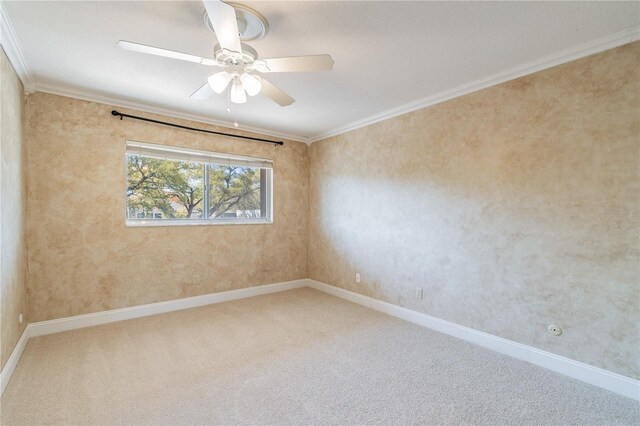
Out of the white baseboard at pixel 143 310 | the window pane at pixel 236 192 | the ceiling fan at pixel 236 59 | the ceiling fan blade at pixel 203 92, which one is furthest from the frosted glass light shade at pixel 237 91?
the white baseboard at pixel 143 310

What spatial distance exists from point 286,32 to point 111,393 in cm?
A: 276

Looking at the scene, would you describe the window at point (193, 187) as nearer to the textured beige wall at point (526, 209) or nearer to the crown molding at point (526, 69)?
the textured beige wall at point (526, 209)

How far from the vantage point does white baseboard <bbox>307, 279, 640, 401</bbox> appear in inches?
83.4

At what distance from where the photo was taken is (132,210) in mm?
3607

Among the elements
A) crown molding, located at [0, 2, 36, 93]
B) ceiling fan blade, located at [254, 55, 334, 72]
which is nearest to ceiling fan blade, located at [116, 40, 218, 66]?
ceiling fan blade, located at [254, 55, 334, 72]

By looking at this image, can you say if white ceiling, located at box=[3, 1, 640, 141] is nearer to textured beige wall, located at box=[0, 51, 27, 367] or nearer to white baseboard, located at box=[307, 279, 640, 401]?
textured beige wall, located at box=[0, 51, 27, 367]

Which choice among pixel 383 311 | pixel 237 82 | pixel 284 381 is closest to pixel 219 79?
pixel 237 82

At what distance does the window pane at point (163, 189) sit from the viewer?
11.9ft

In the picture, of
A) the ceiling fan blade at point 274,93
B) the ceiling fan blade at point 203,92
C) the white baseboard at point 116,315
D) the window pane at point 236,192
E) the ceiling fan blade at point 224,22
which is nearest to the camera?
the ceiling fan blade at point 224,22

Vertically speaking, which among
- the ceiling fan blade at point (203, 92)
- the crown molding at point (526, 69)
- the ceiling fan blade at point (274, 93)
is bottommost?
the ceiling fan blade at point (274, 93)

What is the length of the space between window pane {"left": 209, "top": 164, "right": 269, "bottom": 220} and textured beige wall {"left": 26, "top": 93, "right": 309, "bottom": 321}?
0.85 feet

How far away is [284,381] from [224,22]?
2349 millimetres

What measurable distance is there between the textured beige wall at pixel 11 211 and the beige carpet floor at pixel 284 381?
0.39 meters

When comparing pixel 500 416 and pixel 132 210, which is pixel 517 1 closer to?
pixel 500 416
